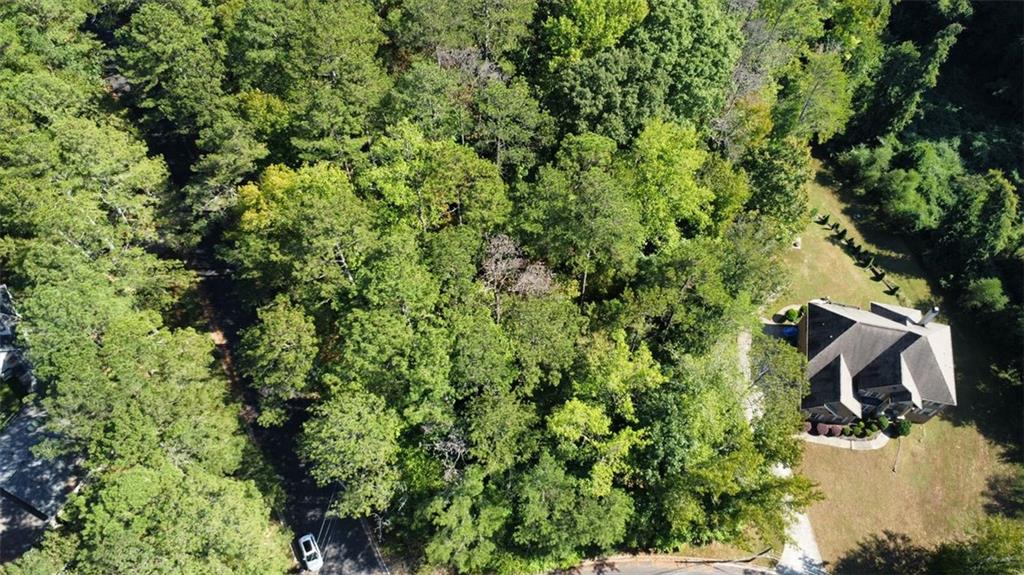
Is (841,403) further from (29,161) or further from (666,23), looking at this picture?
(29,161)

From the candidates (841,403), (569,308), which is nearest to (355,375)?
(569,308)

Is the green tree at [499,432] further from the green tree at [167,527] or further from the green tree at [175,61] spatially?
the green tree at [175,61]

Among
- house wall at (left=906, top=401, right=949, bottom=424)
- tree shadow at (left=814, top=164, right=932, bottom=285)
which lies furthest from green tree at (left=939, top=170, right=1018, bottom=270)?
house wall at (left=906, top=401, right=949, bottom=424)

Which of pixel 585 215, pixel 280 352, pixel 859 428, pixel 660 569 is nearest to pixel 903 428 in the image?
pixel 859 428

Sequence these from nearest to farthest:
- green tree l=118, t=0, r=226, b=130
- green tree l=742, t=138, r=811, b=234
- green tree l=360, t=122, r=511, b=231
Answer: green tree l=360, t=122, r=511, b=231 < green tree l=118, t=0, r=226, b=130 < green tree l=742, t=138, r=811, b=234

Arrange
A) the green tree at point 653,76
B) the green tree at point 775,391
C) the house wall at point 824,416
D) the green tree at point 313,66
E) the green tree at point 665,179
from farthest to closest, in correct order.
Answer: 1. the house wall at point 824,416
2. the green tree at point 653,76
3. the green tree at point 665,179
4. the green tree at point 313,66
5. the green tree at point 775,391

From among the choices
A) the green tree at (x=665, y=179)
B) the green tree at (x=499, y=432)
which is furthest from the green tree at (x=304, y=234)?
the green tree at (x=665, y=179)

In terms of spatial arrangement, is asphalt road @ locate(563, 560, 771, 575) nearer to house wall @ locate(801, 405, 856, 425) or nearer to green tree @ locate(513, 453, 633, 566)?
green tree @ locate(513, 453, 633, 566)
